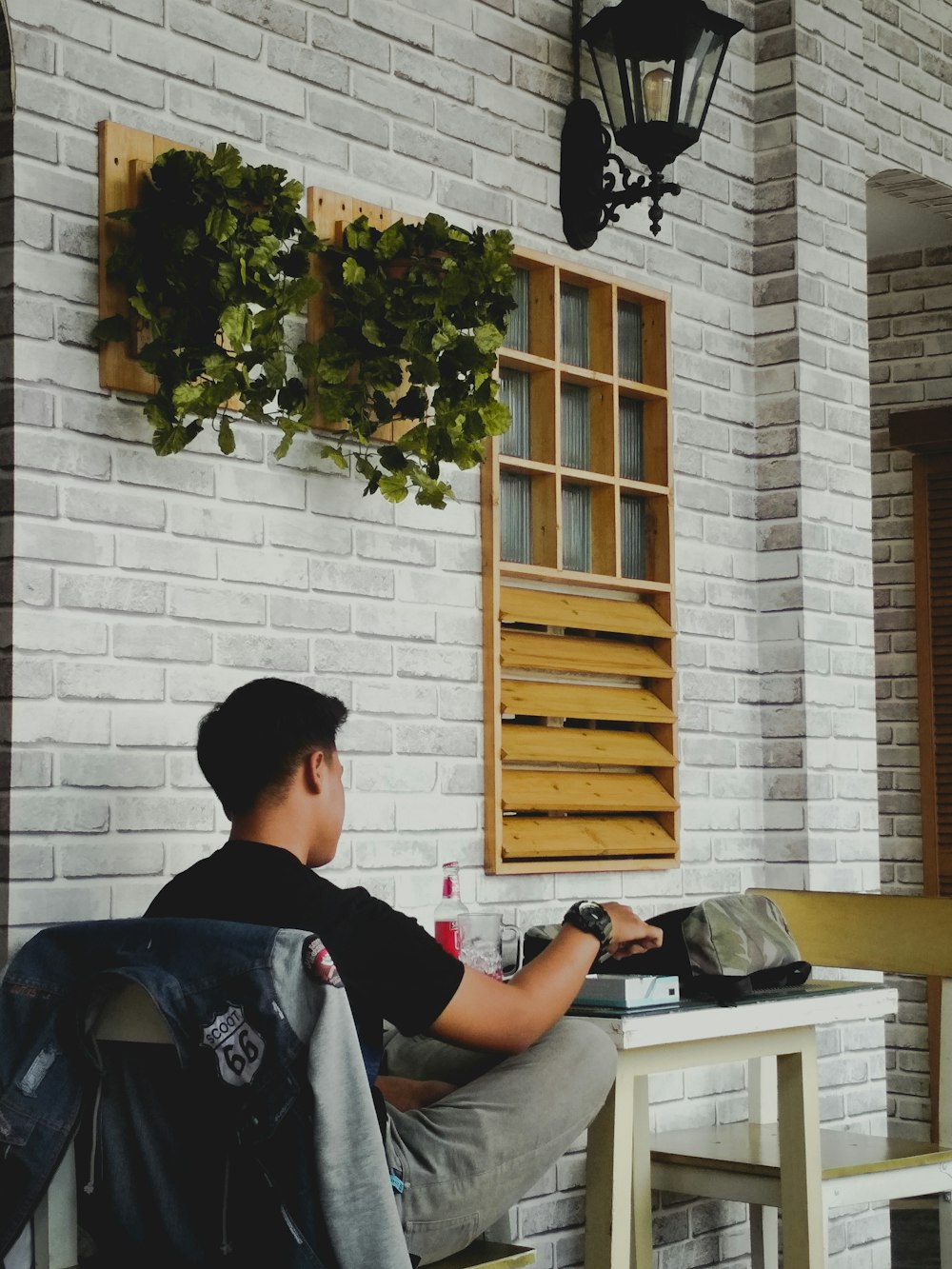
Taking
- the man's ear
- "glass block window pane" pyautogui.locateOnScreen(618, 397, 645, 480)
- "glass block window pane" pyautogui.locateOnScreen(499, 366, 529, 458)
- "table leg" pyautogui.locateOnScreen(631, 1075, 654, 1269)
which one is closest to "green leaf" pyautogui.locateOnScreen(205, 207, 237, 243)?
the man's ear

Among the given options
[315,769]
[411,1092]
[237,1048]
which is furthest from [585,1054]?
[237,1048]

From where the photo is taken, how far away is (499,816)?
3.21 meters

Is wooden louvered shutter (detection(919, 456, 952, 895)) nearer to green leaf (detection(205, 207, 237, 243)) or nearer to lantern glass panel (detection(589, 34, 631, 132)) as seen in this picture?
lantern glass panel (detection(589, 34, 631, 132))

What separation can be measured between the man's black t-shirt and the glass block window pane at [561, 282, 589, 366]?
62.8 inches

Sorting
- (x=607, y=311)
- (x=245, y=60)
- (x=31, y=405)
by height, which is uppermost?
(x=245, y=60)

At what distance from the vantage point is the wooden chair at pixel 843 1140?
9.84 ft

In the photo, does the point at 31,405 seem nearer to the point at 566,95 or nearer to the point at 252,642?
the point at 252,642

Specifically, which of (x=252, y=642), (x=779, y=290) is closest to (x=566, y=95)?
(x=779, y=290)

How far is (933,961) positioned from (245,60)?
6.58 ft

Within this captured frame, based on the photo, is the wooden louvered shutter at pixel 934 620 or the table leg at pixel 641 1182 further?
the wooden louvered shutter at pixel 934 620

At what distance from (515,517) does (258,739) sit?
115 cm

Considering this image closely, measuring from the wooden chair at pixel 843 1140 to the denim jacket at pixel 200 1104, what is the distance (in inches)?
50.3

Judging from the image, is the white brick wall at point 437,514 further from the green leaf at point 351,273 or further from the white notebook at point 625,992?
the white notebook at point 625,992

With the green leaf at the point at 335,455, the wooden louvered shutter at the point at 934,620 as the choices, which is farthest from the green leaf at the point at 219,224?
the wooden louvered shutter at the point at 934,620
